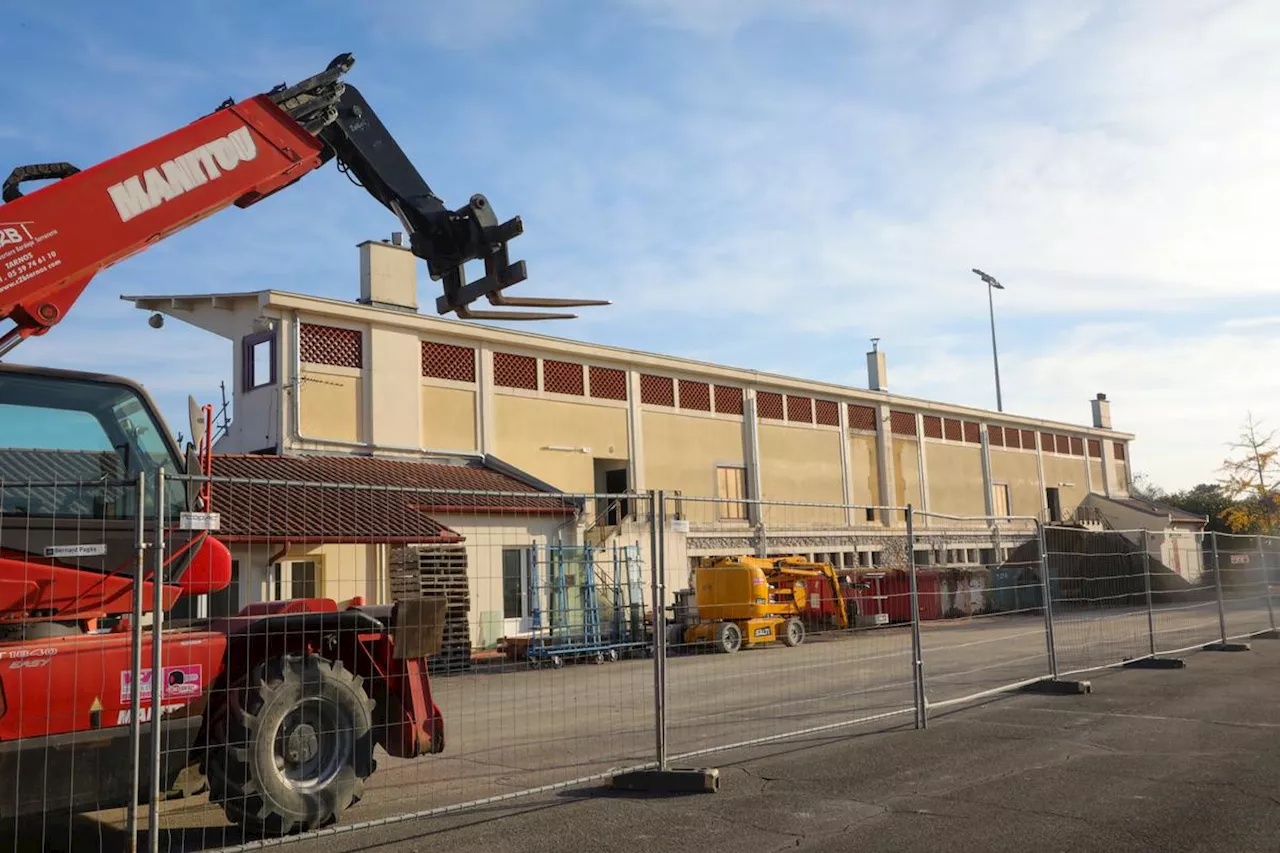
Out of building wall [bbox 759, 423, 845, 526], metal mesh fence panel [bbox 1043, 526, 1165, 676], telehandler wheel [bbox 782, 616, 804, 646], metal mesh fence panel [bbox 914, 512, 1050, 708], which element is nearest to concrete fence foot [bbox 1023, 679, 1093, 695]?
metal mesh fence panel [bbox 914, 512, 1050, 708]

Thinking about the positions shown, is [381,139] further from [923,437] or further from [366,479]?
[923,437]

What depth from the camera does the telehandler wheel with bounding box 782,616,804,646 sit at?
17103 millimetres

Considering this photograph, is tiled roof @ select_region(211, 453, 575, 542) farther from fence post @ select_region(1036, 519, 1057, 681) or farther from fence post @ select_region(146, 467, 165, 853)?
fence post @ select_region(146, 467, 165, 853)

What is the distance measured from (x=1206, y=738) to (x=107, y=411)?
8894 millimetres

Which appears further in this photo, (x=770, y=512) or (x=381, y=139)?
(x=770, y=512)

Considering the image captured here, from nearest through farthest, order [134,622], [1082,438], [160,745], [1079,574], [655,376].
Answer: [134,622], [160,745], [1079,574], [655,376], [1082,438]

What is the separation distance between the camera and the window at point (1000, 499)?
47375 millimetres

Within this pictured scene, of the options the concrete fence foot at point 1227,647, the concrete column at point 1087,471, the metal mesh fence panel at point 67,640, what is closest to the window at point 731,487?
the concrete fence foot at point 1227,647

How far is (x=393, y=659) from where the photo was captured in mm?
7488

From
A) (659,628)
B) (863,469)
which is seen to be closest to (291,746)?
(659,628)

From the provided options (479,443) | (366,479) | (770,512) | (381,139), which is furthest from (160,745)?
(770,512)

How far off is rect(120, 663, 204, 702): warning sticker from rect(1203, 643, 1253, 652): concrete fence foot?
53.7ft

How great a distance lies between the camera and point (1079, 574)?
15.6 metres

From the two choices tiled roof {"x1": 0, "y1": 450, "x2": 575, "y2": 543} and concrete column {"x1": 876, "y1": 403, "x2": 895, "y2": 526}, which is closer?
tiled roof {"x1": 0, "y1": 450, "x2": 575, "y2": 543}
